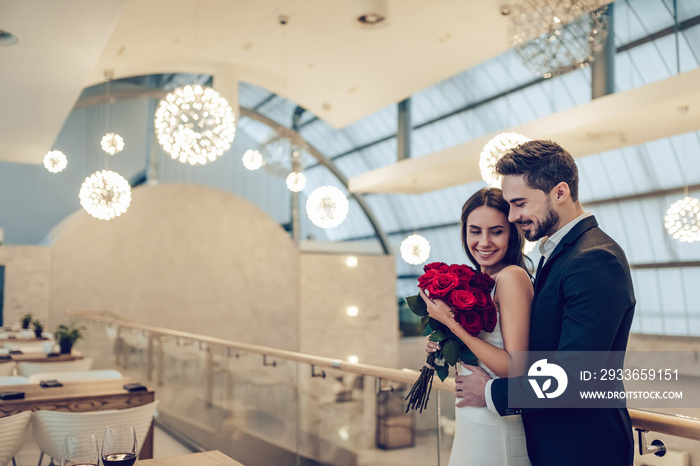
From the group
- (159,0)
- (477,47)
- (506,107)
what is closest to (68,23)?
(159,0)

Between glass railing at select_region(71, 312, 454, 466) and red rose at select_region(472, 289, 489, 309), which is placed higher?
red rose at select_region(472, 289, 489, 309)

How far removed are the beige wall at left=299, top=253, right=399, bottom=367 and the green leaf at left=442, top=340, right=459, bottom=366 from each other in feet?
43.7

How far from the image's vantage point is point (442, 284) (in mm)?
1673

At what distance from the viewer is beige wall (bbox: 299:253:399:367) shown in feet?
49.4

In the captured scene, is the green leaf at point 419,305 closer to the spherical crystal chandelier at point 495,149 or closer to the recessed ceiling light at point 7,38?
the spherical crystal chandelier at point 495,149

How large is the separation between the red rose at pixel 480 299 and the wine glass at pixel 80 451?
113cm

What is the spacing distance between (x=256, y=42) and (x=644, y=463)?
21.9ft

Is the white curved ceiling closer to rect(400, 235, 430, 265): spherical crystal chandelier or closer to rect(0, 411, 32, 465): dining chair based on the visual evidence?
rect(0, 411, 32, 465): dining chair

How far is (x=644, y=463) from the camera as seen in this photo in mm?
1827

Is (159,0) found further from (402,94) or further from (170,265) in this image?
(170,265)

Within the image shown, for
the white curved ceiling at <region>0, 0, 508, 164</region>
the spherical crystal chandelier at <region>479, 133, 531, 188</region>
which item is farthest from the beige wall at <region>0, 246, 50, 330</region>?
the spherical crystal chandelier at <region>479, 133, 531, 188</region>

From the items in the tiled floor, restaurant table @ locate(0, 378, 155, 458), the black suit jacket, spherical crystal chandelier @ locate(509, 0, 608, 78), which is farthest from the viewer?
spherical crystal chandelier @ locate(509, 0, 608, 78)

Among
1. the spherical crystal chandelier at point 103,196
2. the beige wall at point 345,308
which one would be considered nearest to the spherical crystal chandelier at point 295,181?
the spherical crystal chandelier at point 103,196

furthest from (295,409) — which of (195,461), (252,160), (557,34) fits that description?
(252,160)
